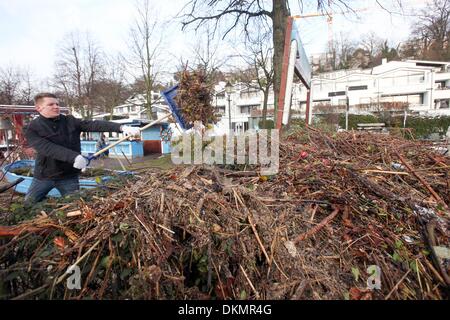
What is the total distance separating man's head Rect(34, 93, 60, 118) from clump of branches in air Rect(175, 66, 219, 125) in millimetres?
1534

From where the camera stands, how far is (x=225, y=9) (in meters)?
9.85

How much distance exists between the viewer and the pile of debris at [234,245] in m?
1.69

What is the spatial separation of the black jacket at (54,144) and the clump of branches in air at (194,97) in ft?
4.61

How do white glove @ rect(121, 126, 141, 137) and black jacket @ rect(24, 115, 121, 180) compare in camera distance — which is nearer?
black jacket @ rect(24, 115, 121, 180)

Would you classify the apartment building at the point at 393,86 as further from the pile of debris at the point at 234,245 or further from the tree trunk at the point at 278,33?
the pile of debris at the point at 234,245

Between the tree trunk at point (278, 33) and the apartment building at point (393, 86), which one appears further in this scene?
the apartment building at point (393, 86)

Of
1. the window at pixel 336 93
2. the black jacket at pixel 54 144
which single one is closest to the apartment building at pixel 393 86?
the window at pixel 336 93

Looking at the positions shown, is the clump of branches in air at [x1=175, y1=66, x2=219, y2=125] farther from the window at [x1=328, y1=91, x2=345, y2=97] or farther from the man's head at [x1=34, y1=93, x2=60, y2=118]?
the window at [x1=328, y1=91, x2=345, y2=97]

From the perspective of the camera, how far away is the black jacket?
9.82 feet

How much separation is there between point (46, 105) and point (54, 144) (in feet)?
1.73

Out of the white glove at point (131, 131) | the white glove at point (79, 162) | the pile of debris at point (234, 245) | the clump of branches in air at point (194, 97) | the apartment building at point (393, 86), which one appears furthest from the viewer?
the apartment building at point (393, 86)

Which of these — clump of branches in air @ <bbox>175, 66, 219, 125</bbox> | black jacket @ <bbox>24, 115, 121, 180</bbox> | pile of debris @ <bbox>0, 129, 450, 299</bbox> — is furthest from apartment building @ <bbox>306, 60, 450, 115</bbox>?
black jacket @ <bbox>24, 115, 121, 180</bbox>

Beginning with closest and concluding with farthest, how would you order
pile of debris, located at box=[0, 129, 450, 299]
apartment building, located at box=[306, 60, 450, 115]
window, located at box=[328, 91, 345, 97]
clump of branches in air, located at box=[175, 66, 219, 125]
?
pile of debris, located at box=[0, 129, 450, 299]
clump of branches in air, located at box=[175, 66, 219, 125]
apartment building, located at box=[306, 60, 450, 115]
window, located at box=[328, 91, 345, 97]
